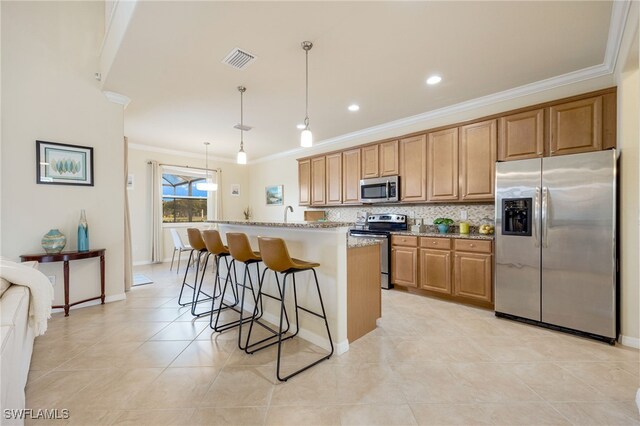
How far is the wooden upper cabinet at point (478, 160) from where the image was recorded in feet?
11.2

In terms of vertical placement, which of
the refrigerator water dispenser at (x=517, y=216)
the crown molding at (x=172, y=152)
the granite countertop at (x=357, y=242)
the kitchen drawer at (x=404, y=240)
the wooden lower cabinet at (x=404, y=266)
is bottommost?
the wooden lower cabinet at (x=404, y=266)

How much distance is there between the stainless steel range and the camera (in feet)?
13.6

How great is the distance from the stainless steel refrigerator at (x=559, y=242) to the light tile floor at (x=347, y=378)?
0.83 feet

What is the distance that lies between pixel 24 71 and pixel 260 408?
4191 mm

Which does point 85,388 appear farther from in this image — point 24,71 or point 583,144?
point 583,144

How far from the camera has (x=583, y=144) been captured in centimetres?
281

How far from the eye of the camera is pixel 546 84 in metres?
3.13

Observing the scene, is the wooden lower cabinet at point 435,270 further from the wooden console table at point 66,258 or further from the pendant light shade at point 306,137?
the wooden console table at point 66,258

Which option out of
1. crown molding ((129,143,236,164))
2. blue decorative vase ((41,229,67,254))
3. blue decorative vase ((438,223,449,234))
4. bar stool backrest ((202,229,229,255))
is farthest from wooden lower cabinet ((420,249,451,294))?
crown molding ((129,143,236,164))

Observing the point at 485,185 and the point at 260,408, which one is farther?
the point at 485,185

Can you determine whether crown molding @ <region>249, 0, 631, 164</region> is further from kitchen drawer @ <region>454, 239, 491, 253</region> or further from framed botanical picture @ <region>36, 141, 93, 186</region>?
framed botanical picture @ <region>36, 141, 93, 186</region>

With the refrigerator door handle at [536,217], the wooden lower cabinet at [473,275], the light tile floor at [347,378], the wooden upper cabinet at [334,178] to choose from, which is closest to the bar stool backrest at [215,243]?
the light tile floor at [347,378]

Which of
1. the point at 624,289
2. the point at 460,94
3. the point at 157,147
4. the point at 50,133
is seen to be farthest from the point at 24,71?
the point at 624,289

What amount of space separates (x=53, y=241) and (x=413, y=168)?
4573 mm
